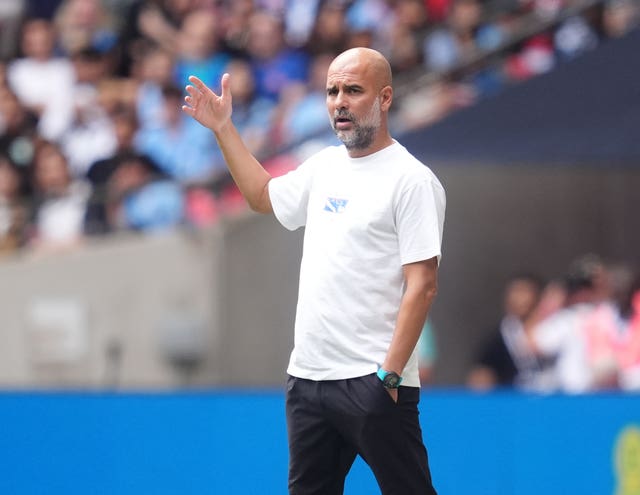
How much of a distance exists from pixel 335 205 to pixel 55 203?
7.01 metres

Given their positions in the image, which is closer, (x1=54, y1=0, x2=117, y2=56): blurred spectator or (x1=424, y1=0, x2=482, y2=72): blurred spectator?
(x1=424, y1=0, x2=482, y2=72): blurred spectator

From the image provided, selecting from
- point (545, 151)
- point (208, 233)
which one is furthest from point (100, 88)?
point (545, 151)

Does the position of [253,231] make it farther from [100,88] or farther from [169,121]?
[100,88]

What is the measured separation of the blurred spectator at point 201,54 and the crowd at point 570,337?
362 cm

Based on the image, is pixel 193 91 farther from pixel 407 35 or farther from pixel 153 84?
pixel 153 84

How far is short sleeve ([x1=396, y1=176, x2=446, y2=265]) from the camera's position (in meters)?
4.50

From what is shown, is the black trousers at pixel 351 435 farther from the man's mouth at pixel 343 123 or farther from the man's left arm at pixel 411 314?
the man's mouth at pixel 343 123

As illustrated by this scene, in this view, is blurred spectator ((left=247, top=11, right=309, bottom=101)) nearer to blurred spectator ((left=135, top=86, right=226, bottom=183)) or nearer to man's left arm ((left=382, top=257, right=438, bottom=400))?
Answer: blurred spectator ((left=135, top=86, right=226, bottom=183))

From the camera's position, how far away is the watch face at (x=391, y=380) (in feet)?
14.7

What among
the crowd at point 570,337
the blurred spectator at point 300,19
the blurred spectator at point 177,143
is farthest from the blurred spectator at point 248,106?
the crowd at point 570,337

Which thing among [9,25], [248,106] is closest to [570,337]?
[248,106]

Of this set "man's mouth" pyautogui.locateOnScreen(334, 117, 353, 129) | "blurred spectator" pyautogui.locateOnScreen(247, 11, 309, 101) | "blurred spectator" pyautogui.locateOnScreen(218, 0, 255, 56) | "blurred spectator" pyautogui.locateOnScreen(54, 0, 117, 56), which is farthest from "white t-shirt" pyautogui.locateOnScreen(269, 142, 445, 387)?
"blurred spectator" pyautogui.locateOnScreen(54, 0, 117, 56)

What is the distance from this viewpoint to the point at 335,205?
4.66m

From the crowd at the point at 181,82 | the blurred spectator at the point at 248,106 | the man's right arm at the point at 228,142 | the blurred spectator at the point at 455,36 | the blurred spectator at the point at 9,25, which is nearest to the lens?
the man's right arm at the point at 228,142
